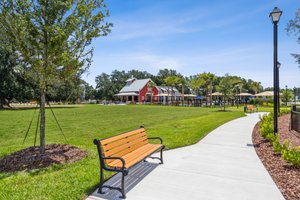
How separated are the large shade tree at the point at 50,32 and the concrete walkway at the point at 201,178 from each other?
3.10 metres

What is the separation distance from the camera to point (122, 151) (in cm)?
416

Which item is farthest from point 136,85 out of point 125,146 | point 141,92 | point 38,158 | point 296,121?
point 125,146


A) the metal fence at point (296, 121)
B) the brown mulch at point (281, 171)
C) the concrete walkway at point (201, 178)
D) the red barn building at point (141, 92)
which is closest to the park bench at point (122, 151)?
the concrete walkway at point (201, 178)

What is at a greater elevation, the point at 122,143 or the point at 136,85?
the point at 136,85

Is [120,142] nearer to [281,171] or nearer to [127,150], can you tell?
[127,150]

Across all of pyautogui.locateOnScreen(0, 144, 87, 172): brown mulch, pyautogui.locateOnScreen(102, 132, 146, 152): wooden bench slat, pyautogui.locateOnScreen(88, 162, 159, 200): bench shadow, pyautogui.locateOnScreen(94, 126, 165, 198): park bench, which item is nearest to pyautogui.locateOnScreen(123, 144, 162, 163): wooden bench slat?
pyautogui.locateOnScreen(94, 126, 165, 198): park bench

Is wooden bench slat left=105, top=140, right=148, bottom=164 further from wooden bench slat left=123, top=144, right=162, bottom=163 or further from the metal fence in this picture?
the metal fence

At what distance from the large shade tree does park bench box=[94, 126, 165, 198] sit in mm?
2511

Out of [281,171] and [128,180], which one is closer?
[128,180]

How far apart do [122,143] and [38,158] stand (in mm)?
2586

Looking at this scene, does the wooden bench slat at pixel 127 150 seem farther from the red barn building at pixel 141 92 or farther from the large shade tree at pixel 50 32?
the red barn building at pixel 141 92

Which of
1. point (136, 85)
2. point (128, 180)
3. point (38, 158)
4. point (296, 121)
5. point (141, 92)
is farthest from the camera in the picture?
point (136, 85)

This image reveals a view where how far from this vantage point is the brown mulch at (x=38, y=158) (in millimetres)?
4876

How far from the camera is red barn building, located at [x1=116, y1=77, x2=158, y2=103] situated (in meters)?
55.0
